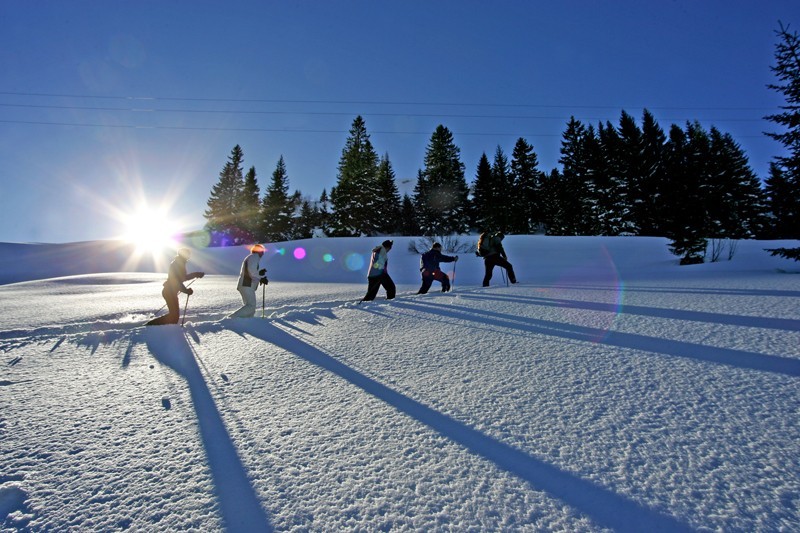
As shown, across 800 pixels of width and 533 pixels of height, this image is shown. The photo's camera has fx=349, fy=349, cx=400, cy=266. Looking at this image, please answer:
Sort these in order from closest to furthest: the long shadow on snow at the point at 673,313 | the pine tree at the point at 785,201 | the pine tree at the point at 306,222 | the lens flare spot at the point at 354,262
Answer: the long shadow on snow at the point at 673,313 < the pine tree at the point at 785,201 < the lens flare spot at the point at 354,262 < the pine tree at the point at 306,222

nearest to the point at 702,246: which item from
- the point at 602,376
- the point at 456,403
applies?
the point at 602,376

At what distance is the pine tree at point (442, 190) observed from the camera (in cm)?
4531

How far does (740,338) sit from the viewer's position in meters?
3.45

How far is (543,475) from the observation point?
1.62 m

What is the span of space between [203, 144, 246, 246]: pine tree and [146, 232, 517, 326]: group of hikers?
1514 inches

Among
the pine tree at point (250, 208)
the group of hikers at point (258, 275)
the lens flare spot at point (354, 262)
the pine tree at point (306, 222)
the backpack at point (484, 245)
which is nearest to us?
the group of hikers at point (258, 275)

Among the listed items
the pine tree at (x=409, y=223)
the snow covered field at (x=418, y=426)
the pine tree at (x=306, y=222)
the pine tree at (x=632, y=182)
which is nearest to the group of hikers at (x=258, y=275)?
the snow covered field at (x=418, y=426)

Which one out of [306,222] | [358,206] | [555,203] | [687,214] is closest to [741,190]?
[555,203]

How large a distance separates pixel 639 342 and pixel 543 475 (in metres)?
2.62

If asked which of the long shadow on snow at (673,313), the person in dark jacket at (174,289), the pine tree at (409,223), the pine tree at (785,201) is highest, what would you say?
the pine tree at (409,223)

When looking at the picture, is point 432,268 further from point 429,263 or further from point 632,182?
point 632,182

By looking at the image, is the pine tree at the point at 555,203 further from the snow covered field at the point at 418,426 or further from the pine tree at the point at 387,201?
the snow covered field at the point at 418,426

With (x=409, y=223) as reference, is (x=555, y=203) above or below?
above

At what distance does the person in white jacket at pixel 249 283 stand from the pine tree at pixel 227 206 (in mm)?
41096
